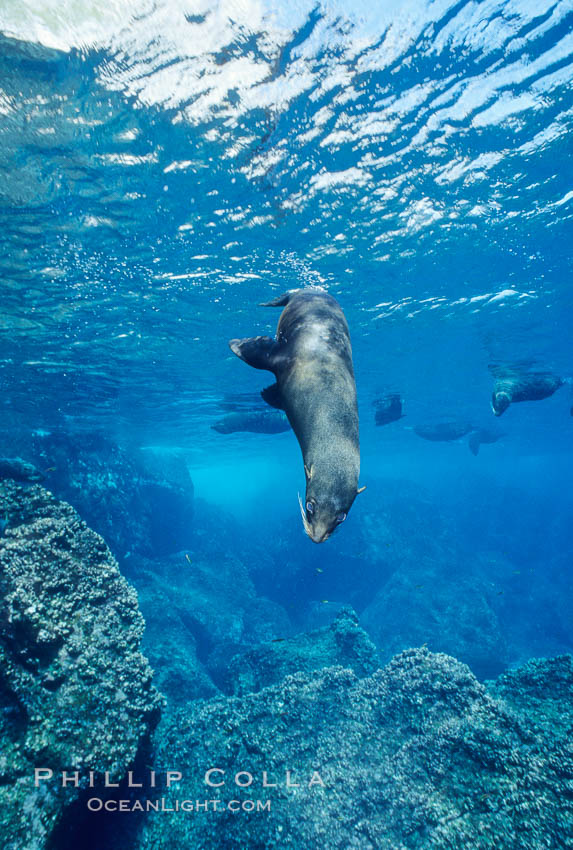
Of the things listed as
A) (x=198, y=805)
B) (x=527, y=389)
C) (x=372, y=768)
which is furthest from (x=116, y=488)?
(x=527, y=389)

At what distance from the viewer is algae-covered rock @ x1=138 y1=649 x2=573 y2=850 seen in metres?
4.70

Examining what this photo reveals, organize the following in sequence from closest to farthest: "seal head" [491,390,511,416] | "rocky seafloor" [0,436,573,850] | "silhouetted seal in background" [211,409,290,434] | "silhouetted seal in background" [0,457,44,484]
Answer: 1. "rocky seafloor" [0,436,573,850]
2. "seal head" [491,390,511,416]
3. "silhouetted seal in background" [0,457,44,484]
4. "silhouetted seal in background" [211,409,290,434]

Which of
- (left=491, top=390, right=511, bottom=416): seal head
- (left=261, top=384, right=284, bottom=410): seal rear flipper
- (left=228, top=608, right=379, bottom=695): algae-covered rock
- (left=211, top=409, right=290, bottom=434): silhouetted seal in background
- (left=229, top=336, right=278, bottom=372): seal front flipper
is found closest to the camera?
(left=261, top=384, right=284, bottom=410): seal rear flipper

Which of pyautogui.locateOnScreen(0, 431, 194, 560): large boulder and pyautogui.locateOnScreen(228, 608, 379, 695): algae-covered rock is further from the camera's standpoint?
pyautogui.locateOnScreen(0, 431, 194, 560): large boulder

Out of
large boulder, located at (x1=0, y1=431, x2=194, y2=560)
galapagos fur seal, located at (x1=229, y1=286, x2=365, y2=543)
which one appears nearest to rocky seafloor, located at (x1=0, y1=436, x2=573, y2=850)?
galapagos fur seal, located at (x1=229, y1=286, x2=365, y2=543)

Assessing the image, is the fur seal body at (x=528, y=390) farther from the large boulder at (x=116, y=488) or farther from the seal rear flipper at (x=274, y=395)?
the large boulder at (x=116, y=488)

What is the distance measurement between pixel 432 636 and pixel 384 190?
67.3ft

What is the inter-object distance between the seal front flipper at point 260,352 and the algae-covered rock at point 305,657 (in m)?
9.34

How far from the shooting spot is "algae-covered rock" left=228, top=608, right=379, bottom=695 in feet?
33.8

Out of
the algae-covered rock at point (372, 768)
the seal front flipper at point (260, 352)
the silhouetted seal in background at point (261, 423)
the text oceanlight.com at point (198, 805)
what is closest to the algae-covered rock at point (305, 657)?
the algae-covered rock at point (372, 768)

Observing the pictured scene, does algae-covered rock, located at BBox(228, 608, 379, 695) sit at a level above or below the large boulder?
below

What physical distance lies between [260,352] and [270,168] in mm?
6226

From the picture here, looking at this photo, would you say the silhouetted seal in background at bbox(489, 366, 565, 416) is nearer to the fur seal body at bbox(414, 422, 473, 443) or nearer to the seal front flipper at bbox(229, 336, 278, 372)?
the seal front flipper at bbox(229, 336, 278, 372)

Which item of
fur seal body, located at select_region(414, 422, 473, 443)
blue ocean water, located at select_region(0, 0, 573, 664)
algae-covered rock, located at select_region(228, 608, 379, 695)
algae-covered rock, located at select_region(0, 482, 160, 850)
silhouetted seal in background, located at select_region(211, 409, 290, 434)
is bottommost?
algae-covered rock, located at select_region(228, 608, 379, 695)
